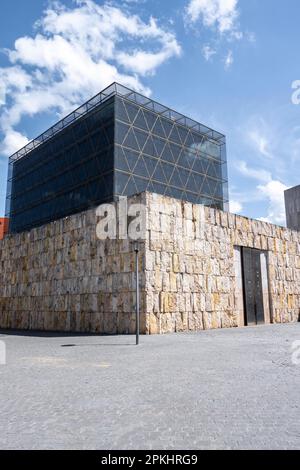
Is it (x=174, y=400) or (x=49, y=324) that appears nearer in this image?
(x=174, y=400)

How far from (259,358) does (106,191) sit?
3600 centimetres

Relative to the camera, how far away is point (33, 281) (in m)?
27.0

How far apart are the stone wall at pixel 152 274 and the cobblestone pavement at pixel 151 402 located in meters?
8.92

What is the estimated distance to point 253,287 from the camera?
2570 centimetres

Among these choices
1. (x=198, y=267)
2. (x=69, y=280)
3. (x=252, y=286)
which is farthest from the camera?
(x=252, y=286)

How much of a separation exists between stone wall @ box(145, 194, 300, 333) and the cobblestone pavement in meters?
8.73

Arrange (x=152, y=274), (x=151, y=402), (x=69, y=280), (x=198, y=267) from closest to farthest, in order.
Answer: (x=151, y=402), (x=152, y=274), (x=198, y=267), (x=69, y=280)

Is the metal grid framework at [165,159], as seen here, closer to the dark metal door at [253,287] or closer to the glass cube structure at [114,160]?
the glass cube structure at [114,160]

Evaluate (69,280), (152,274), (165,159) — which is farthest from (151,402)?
(165,159)

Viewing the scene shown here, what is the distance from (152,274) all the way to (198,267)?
3.83 m

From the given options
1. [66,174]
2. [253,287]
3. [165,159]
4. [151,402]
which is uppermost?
[165,159]

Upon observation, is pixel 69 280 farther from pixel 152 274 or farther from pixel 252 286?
pixel 252 286
